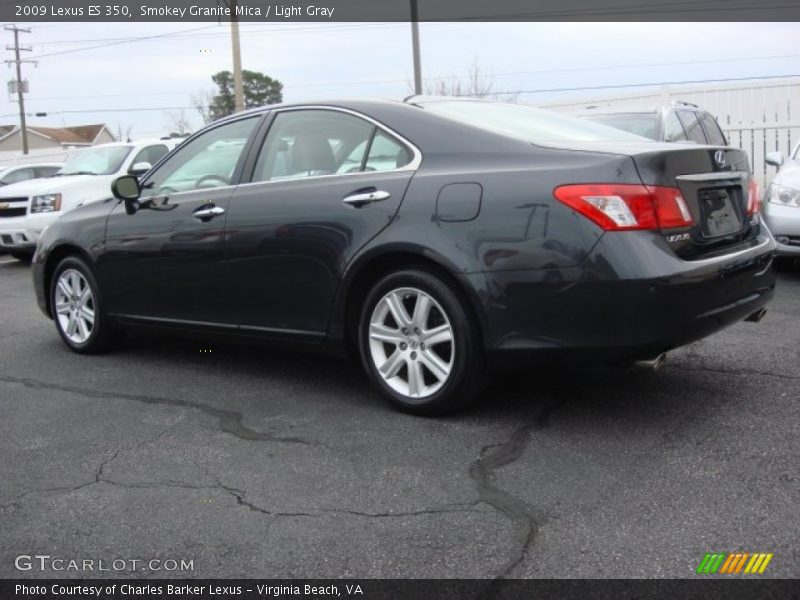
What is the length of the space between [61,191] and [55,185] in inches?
Answer: 10.0

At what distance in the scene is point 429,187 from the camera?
390cm

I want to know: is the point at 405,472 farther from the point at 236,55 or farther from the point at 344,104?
the point at 236,55

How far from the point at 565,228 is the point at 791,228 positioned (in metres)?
4.66

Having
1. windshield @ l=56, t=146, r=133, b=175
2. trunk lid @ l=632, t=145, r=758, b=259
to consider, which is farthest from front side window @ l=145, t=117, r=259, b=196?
windshield @ l=56, t=146, r=133, b=175

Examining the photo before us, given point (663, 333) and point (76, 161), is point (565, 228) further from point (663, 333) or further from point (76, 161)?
point (76, 161)

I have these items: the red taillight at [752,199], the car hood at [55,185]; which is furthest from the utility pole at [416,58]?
the red taillight at [752,199]

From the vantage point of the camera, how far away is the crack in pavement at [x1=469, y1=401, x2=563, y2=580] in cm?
277

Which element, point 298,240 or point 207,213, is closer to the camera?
point 298,240

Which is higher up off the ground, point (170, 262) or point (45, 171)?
point (45, 171)

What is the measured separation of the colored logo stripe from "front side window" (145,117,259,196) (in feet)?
10.9

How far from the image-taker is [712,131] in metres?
9.58

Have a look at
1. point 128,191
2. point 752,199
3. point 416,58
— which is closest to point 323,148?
point 128,191

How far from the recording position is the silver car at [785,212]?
7.29 meters
